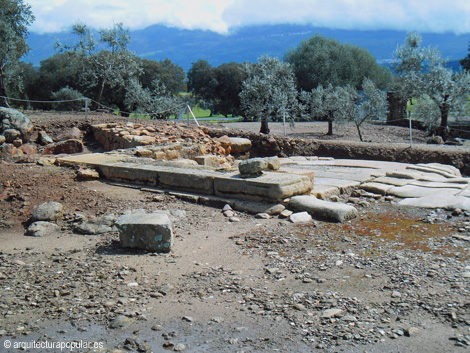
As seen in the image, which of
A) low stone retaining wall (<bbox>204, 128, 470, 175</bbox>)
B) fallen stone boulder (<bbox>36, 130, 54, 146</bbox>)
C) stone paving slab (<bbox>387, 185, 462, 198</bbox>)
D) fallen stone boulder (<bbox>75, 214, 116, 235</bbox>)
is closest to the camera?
fallen stone boulder (<bbox>75, 214, 116, 235</bbox>)

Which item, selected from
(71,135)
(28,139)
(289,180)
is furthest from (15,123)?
(289,180)

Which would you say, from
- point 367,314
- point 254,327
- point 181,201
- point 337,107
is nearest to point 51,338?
point 254,327

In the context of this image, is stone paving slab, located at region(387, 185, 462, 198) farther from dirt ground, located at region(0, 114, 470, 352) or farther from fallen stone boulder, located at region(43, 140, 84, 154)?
fallen stone boulder, located at region(43, 140, 84, 154)

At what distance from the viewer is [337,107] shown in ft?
66.7

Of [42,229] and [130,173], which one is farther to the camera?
[130,173]

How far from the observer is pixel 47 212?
21.2ft

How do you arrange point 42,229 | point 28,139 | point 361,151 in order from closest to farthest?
point 42,229 → point 361,151 → point 28,139

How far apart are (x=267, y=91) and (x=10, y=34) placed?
11.0 meters

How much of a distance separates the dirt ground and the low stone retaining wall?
5.78m

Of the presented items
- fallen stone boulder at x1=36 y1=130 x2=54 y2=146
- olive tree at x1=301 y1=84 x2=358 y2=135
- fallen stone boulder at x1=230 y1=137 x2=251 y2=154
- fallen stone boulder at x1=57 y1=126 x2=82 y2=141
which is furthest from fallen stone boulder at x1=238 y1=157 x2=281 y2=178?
olive tree at x1=301 y1=84 x2=358 y2=135

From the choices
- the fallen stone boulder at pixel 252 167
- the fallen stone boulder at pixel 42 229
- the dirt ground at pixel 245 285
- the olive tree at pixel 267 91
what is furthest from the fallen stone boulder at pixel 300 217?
the olive tree at pixel 267 91

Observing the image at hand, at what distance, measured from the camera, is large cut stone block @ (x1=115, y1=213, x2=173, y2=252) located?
17.2 ft

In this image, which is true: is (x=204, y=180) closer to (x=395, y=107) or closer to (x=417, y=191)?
(x=417, y=191)

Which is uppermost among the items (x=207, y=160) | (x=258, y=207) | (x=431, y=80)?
(x=431, y=80)
